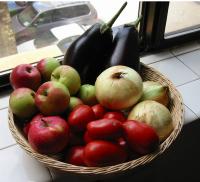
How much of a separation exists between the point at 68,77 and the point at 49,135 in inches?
5.8

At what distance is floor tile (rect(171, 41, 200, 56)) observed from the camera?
0.99 metres

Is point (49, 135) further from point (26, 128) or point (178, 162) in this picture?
point (178, 162)

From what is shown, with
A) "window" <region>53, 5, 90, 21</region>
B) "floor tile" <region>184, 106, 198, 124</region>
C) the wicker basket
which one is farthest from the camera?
"window" <region>53, 5, 90, 21</region>

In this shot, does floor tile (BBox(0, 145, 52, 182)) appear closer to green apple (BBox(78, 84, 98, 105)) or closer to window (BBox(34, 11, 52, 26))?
green apple (BBox(78, 84, 98, 105))

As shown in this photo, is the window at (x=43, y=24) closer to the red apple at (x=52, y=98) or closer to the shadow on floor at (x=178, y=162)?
the red apple at (x=52, y=98)

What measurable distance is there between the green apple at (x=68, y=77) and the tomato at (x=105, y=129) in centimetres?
12

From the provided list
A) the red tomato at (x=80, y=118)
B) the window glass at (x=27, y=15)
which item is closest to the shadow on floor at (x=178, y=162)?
the red tomato at (x=80, y=118)

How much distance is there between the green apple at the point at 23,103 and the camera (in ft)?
2.02

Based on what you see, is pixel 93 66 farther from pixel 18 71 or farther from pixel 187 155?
pixel 187 155

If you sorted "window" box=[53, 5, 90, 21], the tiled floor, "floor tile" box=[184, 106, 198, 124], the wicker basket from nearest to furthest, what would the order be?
the wicker basket, the tiled floor, "floor tile" box=[184, 106, 198, 124], "window" box=[53, 5, 90, 21]

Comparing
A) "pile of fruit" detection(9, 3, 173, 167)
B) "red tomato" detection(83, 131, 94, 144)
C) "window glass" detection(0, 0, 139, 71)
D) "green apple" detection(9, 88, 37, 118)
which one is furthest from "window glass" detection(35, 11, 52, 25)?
"red tomato" detection(83, 131, 94, 144)

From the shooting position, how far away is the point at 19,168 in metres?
0.66

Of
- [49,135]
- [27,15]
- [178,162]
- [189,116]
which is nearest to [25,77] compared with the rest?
[49,135]

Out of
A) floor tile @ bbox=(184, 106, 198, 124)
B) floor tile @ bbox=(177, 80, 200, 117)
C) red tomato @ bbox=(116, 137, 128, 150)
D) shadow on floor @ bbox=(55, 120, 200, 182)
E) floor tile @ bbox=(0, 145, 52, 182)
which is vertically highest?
red tomato @ bbox=(116, 137, 128, 150)
